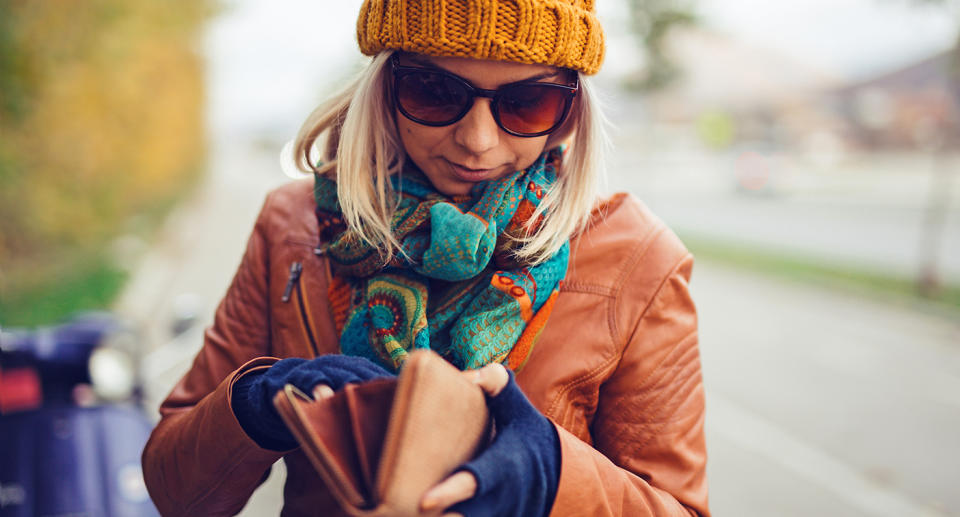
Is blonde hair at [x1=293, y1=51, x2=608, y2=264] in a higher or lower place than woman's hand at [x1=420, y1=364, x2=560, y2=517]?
higher

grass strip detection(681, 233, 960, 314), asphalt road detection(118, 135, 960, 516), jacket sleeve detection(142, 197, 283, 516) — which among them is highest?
jacket sleeve detection(142, 197, 283, 516)

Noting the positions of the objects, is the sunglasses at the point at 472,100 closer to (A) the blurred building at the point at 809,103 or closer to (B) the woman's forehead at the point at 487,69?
(B) the woman's forehead at the point at 487,69

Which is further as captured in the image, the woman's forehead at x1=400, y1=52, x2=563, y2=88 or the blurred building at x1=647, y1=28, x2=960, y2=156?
the blurred building at x1=647, y1=28, x2=960, y2=156

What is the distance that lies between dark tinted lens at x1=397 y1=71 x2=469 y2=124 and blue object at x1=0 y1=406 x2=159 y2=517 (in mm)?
1636

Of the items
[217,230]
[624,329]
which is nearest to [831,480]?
[624,329]

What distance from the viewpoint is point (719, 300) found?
26.1 ft

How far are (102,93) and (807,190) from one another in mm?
22199

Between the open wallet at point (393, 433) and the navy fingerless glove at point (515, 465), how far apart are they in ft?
0.12

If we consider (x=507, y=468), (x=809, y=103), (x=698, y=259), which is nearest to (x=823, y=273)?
(x=698, y=259)

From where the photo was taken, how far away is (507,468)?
2.95 ft

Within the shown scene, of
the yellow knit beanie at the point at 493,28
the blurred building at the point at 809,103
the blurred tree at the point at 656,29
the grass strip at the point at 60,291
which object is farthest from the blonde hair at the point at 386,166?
the blurred building at the point at 809,103

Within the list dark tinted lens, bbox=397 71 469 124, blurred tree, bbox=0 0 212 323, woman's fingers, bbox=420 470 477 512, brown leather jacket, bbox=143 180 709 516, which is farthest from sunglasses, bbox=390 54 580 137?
blurred tree, bbox=0 0 212 323

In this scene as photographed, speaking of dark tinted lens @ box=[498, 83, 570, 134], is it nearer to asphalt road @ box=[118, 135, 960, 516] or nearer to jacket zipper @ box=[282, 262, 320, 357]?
jacket zipper @ box=[282, 262, 320, 357]

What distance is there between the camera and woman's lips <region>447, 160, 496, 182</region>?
4.31 ft
